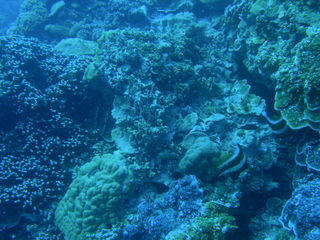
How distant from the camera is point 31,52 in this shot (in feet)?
20.0

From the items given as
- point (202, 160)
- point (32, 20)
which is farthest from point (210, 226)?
point (32, 20)

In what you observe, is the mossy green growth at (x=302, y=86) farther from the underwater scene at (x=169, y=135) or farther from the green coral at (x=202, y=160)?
the green coral at (x=202, y=160)

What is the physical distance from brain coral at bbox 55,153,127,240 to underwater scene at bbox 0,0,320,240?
0.02 m

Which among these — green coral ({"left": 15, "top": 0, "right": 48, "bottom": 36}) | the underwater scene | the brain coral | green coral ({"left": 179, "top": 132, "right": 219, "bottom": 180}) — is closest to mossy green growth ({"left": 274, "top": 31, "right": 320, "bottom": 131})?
the underwater scene

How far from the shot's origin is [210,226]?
316 cm

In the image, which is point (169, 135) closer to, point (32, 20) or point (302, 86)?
point (302, 86)

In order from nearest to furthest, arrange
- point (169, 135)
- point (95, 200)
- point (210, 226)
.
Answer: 1. point (210, 226)
2. point (95, 200)
3. point (169, 135)

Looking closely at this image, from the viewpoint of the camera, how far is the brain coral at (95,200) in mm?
3990

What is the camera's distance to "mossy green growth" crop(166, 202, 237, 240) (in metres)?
3.05

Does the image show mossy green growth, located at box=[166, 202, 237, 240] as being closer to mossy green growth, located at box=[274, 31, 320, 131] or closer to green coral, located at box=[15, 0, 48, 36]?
mossy green growth, located at box=[274, 31, 320, 131]

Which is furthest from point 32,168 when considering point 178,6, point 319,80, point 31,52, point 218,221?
point 178,6

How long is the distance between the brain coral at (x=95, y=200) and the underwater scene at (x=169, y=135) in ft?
0.06

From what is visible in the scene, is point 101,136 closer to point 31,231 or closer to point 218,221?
point 31,231

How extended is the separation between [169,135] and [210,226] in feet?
5.95
